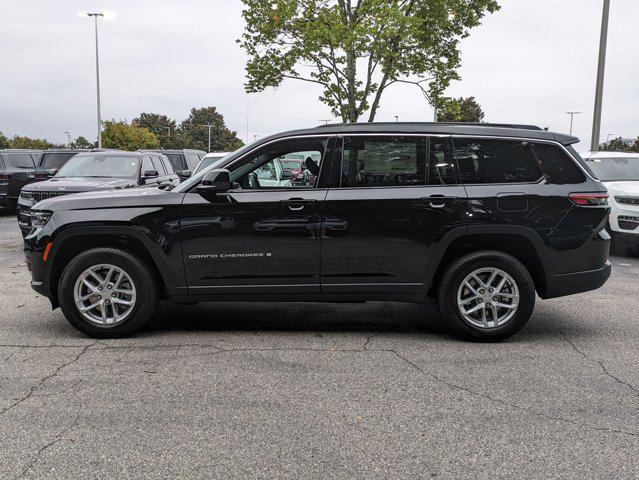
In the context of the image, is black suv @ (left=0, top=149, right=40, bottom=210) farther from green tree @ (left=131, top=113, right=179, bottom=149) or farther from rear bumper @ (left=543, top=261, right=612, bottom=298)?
green tree @ (left=131, top=113, right=179, bottom=149)

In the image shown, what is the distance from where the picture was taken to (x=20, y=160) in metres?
19.1

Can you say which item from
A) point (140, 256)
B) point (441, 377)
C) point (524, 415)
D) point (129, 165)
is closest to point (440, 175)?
point (441, 377)

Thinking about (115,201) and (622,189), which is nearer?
(115,201)

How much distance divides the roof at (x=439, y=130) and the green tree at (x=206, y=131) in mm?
122935

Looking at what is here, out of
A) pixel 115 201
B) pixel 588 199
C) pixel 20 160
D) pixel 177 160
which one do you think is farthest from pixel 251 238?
pixel 20 160

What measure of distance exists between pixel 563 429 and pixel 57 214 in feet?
14.1

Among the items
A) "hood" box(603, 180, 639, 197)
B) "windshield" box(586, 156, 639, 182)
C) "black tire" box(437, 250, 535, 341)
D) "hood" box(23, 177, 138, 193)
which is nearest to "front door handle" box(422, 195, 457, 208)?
"black tire" box(437, 250, 535, 341)

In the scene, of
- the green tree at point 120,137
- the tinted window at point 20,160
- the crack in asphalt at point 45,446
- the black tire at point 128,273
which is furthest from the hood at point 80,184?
the green tree at point 120,137

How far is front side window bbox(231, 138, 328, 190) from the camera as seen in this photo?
5297mm

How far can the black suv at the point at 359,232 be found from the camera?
5.17 m

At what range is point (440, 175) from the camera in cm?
527

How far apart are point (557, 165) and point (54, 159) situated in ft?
57.6

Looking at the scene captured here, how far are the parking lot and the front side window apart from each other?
1.37 metres

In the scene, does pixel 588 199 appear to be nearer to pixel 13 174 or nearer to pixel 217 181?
pixel 217 181
